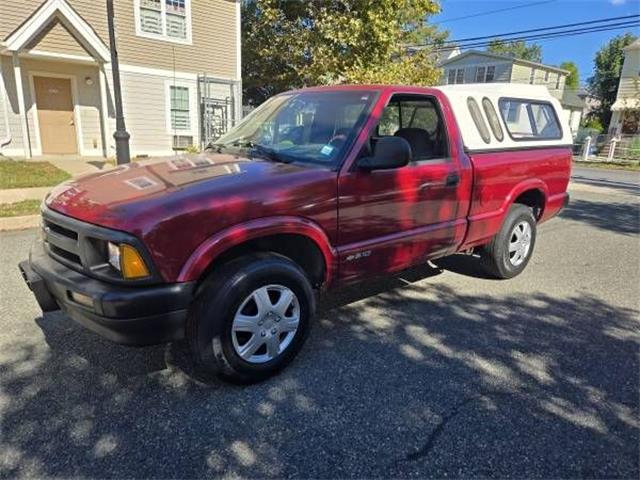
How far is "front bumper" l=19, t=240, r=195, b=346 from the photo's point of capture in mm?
2492

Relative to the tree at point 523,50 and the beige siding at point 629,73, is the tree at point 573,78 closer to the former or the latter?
the tree at point 523,50

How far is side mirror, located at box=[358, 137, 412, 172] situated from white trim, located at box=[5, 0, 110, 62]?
12.1 metres

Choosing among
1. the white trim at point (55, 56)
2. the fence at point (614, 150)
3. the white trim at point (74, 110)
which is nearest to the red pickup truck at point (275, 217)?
the white trim at point (55, 56)

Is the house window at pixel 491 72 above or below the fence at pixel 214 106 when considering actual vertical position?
above

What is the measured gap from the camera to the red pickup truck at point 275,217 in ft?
8.47

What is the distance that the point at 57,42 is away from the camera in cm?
1246

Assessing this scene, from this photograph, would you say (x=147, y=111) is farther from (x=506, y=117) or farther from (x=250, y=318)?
(x=250, y=318)

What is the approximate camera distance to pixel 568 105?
41906mm

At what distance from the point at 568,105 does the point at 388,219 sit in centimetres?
4552

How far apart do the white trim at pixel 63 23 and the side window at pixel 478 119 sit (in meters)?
11.9

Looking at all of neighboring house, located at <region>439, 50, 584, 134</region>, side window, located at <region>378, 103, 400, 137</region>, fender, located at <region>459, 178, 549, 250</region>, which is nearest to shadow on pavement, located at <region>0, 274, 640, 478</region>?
fender, located at <region>459, 178, 549, 250</region>

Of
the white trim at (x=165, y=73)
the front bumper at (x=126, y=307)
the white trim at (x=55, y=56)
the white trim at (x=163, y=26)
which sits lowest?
the front bumper at (x=126, y=307)

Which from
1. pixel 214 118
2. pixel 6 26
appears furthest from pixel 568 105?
pixel 6 26

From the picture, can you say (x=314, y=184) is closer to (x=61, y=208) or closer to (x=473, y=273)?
(x=61, y=208)
